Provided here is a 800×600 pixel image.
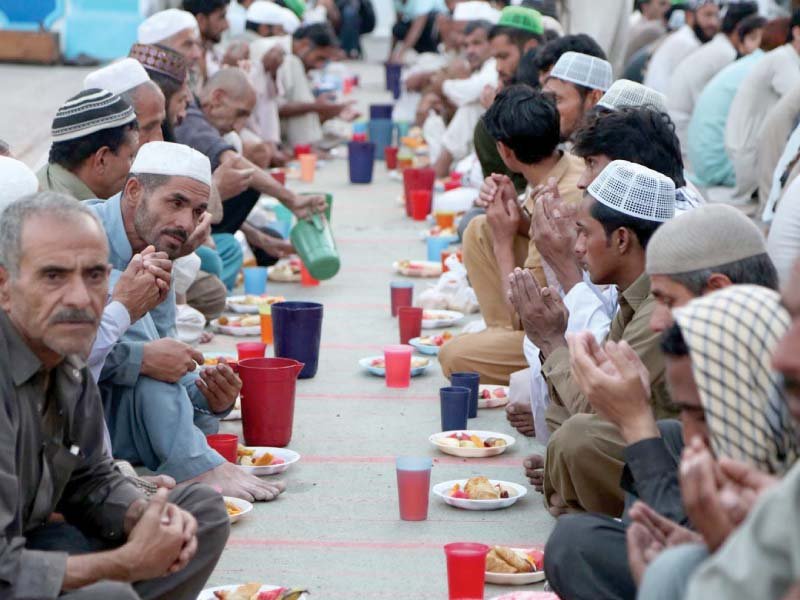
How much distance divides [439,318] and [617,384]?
12.7 feet

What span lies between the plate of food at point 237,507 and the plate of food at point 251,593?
0.64 m

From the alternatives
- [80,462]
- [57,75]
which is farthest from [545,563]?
[57,75]

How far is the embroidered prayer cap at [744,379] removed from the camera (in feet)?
8.27

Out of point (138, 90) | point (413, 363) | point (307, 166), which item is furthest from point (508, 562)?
point (307, 166)

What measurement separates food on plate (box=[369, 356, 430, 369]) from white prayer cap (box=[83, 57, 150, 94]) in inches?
63.0

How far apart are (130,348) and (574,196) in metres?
1.98

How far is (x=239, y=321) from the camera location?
6902 millimetres

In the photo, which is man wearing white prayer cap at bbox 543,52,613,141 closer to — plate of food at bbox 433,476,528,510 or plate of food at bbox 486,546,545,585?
plate of food at bbox 433,476,528,510

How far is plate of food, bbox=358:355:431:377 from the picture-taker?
6.21 m

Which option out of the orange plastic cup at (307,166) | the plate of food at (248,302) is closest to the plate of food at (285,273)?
the plate of food at (248,302)

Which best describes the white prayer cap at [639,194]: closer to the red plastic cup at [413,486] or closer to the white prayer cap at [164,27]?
the red plastic cup at [413,486]

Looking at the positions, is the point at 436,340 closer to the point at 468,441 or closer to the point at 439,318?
the point at 439,318

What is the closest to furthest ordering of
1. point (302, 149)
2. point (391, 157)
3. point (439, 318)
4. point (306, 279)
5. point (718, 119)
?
point (439, 318) → point (306, 279) → point (718, 119) → point (302, 149) → point (391, 157)

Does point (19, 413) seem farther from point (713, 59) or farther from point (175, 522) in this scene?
point (713, 59)
